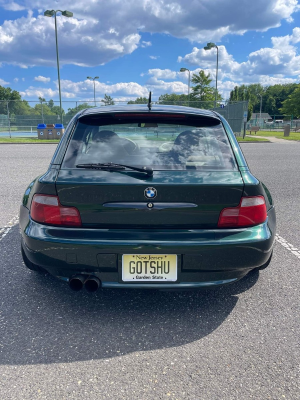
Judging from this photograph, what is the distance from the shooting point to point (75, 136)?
104 inches

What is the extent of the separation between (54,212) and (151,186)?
0.70 m

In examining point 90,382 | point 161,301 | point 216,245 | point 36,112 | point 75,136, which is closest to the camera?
point 90,382

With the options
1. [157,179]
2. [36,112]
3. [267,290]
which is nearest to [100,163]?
[157,179]

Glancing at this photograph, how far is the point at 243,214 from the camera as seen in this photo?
7.96ft

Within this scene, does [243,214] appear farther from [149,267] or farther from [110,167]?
[110,167]

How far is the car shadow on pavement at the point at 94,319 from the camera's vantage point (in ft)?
7.29

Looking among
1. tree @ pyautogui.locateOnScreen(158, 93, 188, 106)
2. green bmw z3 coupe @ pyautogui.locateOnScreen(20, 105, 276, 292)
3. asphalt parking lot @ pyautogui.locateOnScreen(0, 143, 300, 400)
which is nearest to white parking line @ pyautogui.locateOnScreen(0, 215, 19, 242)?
asphalt parking lot @ pyautogui.locateOnScreen(0, 143, 300, 400)

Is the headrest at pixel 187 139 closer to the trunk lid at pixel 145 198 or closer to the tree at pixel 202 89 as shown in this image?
the trunk lid at pixel 145 198

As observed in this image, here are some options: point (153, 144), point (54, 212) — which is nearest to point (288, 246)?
point (153, 144)

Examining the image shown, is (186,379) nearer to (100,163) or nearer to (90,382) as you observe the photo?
(90,382)

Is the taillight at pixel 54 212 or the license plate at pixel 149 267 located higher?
the taillight at pixel 54 212

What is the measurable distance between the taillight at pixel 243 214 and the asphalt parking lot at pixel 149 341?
733 mm

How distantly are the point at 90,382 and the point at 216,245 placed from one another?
1128 millimetres

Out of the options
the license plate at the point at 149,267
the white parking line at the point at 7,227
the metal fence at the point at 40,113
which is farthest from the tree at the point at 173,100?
the license plate at the point at 149,267
